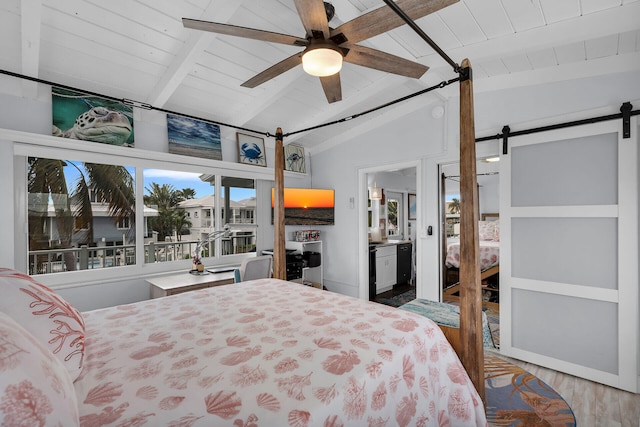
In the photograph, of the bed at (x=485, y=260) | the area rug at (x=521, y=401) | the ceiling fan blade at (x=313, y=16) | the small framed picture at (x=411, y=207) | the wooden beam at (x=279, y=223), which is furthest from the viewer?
the small framed picture at (x=411, y=207)

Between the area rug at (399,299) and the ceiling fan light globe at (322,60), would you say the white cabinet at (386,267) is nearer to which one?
the area rug at (399,299)

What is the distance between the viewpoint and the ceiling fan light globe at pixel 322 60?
155 centimetres

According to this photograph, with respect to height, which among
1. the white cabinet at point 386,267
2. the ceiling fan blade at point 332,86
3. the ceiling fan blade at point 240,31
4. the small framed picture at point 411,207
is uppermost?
the ceiling fan blade at point 240,31

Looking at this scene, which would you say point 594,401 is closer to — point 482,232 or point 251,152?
point 482,232

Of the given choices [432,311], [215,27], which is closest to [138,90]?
[215,27]

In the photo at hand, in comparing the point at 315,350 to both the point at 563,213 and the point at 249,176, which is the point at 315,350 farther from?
the point at 249,176

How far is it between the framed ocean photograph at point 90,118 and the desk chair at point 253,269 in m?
1.68

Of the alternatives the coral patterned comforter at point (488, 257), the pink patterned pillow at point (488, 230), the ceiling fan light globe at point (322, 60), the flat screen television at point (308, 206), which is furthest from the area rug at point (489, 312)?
the ceiling fan light globe at point (322, 60)

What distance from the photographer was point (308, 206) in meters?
4.57

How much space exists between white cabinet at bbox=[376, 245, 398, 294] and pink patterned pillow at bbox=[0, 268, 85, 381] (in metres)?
4.13

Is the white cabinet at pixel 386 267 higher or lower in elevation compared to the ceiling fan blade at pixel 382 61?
lower

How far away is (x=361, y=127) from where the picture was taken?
429 cm

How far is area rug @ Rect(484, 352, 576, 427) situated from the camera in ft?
6.27

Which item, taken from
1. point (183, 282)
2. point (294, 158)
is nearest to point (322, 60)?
point (183, 282)
